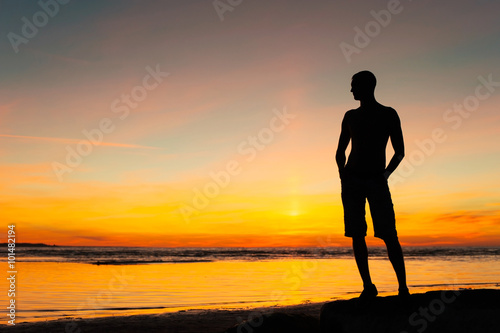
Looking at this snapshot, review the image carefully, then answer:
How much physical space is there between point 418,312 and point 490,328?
0.78 m

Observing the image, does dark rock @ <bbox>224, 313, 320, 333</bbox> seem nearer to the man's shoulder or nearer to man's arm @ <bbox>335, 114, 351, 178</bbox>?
man's arm @ <bbox>335, 114, 351, 178</bbox>

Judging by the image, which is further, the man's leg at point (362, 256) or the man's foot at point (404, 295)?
the man's leg at point (362, 256)

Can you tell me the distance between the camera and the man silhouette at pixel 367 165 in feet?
19.2

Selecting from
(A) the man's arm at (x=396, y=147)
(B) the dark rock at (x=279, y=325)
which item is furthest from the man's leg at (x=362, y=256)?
(B) the dark rock at (x=279, y=325)

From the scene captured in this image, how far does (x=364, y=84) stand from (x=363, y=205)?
1556 mm

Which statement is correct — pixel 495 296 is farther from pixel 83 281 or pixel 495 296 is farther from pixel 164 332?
pixel 83 281

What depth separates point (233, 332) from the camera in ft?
22.7

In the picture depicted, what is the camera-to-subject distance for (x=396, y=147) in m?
6.04

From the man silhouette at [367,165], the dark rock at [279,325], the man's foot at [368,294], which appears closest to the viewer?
the man silhouette at [367,165]

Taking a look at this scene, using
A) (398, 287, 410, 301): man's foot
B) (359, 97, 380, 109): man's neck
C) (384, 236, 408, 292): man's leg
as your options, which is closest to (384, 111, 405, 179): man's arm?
(359, 97, 380, 109): man's neck

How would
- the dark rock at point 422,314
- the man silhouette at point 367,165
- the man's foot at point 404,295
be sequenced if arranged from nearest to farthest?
the dark rock at point 422,314 → the man's foot at point 404,295 → the man silhouette at point 367,165

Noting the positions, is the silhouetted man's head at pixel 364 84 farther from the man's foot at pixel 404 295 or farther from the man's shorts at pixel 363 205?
the man's foot at pixel 404 295

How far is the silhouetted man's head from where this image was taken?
19.8 ft

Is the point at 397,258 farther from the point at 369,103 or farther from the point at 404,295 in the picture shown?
the point at 369,103
